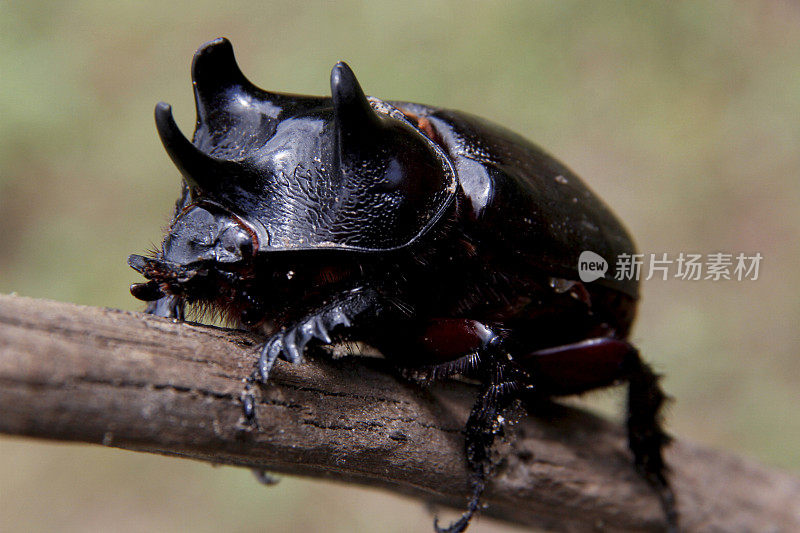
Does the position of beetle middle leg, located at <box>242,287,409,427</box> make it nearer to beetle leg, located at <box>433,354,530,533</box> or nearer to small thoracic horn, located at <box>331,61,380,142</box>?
beetle leg, located at <box>433,354,530,533</box>

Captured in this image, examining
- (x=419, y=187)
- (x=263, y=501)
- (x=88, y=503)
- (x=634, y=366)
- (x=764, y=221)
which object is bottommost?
(x=88, y=503)

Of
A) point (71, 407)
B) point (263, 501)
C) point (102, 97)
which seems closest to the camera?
point (71, 407)

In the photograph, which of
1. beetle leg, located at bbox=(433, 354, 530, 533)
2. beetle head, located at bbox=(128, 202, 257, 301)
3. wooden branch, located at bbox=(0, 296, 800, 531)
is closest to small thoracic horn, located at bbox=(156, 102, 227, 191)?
beetle head, located at bbox=(128, 202, 257, 301)

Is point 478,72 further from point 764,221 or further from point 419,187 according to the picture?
point 419,187

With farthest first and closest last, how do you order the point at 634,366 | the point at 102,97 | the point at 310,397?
the point at 102,97, the point at 634,366, the point at 310,397

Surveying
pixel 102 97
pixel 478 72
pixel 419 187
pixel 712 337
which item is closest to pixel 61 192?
pixel 102 97

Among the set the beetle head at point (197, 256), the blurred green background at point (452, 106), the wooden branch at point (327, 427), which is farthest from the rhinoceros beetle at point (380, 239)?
the blurred green background at point (452, 106)

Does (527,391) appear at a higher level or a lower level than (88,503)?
higher
